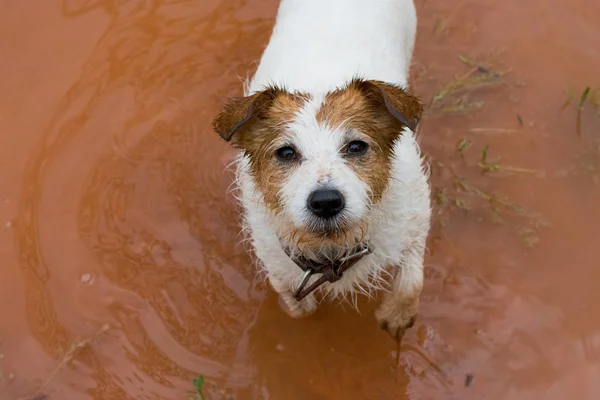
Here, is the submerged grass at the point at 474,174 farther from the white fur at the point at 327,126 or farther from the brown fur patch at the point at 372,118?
the brown fur patch at the point at 372,118

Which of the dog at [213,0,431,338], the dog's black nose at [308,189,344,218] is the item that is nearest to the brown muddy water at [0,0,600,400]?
the dog at [213,0,431,338]

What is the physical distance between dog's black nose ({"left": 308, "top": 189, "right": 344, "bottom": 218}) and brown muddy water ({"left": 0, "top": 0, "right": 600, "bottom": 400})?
1654 millimetres

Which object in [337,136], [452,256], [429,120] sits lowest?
[452,256]

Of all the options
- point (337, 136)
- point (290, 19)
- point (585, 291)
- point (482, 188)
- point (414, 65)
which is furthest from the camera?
point (414, 65)

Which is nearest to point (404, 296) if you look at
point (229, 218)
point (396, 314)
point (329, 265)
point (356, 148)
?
point (396, 314)

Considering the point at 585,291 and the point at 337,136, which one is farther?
the point at 585,291

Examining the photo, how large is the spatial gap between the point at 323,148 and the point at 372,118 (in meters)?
0.36

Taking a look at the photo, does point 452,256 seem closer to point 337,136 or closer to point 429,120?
point 429,120

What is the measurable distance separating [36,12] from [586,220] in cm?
482

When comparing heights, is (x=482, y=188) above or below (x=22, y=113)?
below

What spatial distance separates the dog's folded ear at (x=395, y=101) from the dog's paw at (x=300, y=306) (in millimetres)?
1489

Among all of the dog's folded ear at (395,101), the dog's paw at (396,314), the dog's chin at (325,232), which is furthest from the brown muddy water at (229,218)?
the dog's folded ear at (395,101)

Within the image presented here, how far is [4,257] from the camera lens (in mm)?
4742

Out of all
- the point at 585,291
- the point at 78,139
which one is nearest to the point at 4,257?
the point at 78,139
